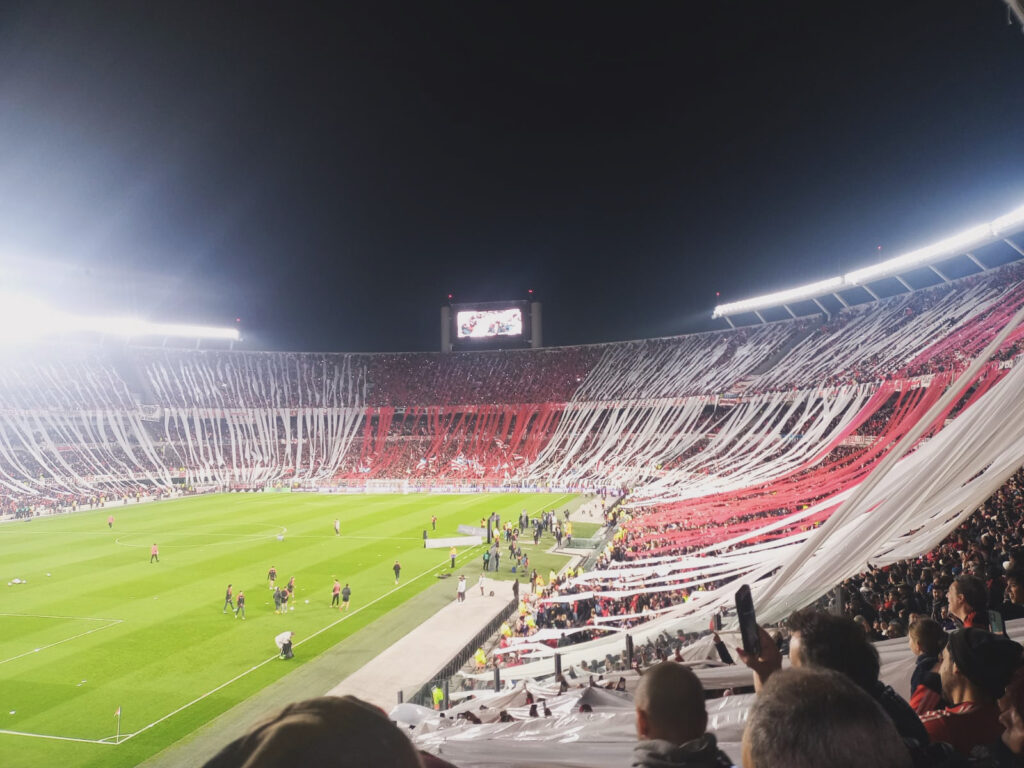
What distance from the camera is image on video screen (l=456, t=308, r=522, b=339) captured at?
7369 cm

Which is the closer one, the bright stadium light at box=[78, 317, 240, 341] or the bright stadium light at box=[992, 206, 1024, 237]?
the bright stadium light at box=[992, 206, 1024, 237]

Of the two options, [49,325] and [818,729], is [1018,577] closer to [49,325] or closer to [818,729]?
[818,729]

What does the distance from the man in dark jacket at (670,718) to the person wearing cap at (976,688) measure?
1683 mm

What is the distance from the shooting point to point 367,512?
1567 inches

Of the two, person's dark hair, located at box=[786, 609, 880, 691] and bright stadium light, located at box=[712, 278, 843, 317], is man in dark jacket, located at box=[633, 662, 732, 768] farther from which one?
bright stadium light, located at box=[712, 278, 843, 317]

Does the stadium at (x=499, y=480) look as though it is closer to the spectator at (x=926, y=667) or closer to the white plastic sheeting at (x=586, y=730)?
the white plastic sheeting at (x=586, y=730)

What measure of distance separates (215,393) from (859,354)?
59021 millimetres

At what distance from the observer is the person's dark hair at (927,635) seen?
12.8 feet

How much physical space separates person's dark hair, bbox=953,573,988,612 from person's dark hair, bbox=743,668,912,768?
12.3 feet

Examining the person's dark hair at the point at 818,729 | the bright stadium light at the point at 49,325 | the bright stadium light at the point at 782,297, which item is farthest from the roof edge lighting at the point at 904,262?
the bright stadium light at the point at 49,325

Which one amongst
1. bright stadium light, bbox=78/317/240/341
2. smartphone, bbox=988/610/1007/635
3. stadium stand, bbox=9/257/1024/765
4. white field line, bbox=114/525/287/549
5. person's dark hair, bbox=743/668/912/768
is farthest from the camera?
bright stadium light, bbox=78/317/240/341

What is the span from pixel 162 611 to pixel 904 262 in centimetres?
4890

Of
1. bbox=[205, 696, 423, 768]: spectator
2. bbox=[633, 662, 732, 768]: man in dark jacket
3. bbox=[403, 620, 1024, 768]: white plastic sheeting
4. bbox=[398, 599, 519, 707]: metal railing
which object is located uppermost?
bbox=[205, 696, 423, 768]: spectator

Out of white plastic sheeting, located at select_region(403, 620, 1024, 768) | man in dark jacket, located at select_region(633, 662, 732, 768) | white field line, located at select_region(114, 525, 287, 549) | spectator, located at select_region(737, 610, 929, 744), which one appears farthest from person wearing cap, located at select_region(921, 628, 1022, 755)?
white field line, located at select_region(114, 525, 287, 549)
